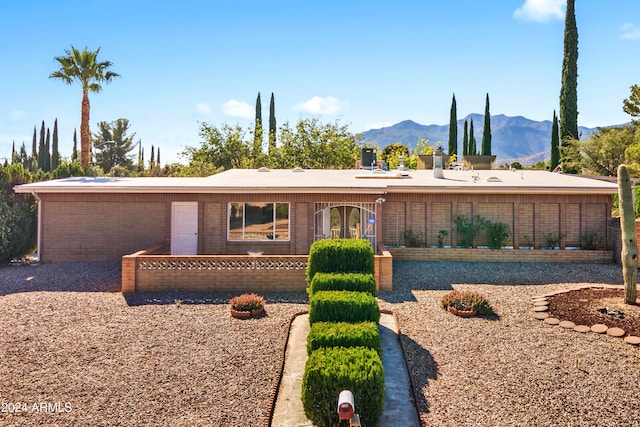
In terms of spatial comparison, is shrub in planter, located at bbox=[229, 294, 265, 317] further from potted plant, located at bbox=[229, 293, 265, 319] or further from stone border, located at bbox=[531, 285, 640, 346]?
stone border, located at bbox=[531, 285, 640, 346]

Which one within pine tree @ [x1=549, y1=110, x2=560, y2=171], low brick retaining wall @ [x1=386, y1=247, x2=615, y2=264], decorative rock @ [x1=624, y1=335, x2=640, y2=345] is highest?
pine tree @ [x1=549, y1=110, x2=560, y2=171]

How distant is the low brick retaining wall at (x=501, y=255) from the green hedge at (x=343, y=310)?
8412 millimetres

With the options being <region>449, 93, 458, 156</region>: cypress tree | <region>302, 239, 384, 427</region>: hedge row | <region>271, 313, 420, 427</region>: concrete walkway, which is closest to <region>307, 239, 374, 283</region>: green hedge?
<region>302, 239, 384, 427</region>: hedge row

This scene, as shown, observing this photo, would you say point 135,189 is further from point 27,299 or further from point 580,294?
point 580,294

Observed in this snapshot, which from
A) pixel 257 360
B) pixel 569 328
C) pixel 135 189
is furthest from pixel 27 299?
pixel 569 328

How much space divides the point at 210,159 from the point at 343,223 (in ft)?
101

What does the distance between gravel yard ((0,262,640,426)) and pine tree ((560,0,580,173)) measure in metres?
32.0

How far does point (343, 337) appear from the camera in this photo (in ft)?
21.6

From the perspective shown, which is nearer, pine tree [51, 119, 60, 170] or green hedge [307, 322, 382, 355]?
green hedge [307, 322, 382, 355]

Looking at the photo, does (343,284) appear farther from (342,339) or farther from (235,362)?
(235,362)

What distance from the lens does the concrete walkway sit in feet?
19.7

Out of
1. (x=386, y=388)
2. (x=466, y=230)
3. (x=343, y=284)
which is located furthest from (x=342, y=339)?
(x=466, y=230)

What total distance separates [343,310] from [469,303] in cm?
442

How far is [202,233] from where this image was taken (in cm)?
1644
